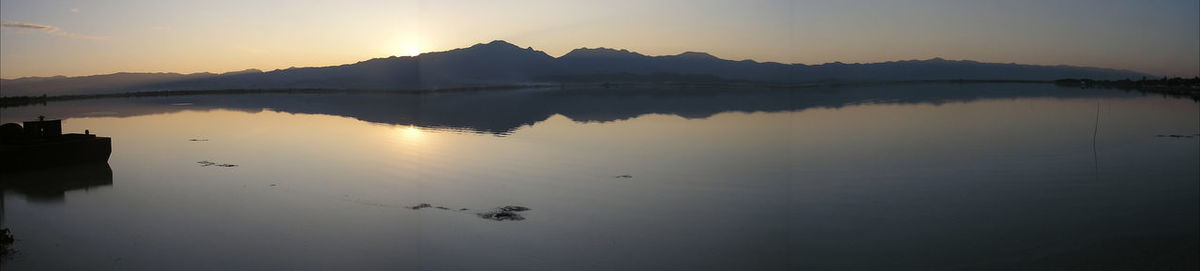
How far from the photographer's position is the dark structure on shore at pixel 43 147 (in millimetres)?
14516

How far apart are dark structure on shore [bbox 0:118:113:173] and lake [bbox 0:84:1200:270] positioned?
710 mm

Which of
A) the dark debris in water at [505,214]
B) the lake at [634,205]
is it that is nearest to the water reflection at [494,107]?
the lake at [634,205]

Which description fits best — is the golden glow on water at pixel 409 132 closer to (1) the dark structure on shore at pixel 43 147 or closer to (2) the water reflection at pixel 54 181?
(1) the dark structure on shore at pixel 43 147

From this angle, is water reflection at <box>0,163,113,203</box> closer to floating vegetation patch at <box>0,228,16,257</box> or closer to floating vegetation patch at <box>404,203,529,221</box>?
floating vegetation patch at <box>0,228,16,257</box>

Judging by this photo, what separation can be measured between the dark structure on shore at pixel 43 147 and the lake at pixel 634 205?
2.33 feet

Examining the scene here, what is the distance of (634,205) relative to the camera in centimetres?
1039

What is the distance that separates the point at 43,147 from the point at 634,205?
12714 millimetres

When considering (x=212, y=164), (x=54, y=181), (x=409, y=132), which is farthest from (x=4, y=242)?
(x=409, y=132)

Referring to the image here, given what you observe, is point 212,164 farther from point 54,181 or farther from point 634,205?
point 634,205

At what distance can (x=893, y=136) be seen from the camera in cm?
2053

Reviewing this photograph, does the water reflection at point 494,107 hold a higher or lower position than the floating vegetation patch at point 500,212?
higher

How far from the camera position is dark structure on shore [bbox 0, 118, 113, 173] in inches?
571

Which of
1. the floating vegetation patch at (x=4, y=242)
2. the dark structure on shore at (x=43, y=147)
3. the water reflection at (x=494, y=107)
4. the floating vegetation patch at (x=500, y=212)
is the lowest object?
the floating vegetation patch at (x=4, y=242)

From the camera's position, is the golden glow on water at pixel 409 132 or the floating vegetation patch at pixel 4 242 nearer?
the floating vegetation patch at pixel 4 242
